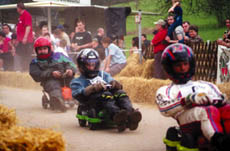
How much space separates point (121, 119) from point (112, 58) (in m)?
6.54

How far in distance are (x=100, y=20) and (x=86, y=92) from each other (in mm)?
14372

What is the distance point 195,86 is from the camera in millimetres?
5512

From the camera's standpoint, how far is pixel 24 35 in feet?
50.8

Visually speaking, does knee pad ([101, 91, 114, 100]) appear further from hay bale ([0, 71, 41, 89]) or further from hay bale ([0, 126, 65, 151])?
hay bale ([0, 71, 41, 89])

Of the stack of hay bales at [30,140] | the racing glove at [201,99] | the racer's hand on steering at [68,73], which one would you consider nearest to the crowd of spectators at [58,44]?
the racer's hand on steering at [68,73]

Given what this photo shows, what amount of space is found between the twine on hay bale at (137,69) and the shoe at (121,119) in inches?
227

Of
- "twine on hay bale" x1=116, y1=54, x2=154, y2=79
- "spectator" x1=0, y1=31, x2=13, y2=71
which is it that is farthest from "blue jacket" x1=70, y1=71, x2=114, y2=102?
"spectator" x1=0, y1=31, x2=13, y2=71

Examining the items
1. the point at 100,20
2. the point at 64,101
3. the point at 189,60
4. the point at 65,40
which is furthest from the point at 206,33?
the point at 189,60

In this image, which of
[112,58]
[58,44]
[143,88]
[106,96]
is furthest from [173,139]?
[58,44]

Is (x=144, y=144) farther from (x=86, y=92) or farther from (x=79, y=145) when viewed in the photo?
(x=86, y=92)

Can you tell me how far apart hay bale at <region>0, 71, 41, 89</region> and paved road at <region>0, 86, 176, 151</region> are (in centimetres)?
414

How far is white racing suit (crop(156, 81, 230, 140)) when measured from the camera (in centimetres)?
500

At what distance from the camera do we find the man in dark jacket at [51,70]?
10.5 meters

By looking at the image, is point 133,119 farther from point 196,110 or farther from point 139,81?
point 139,81
